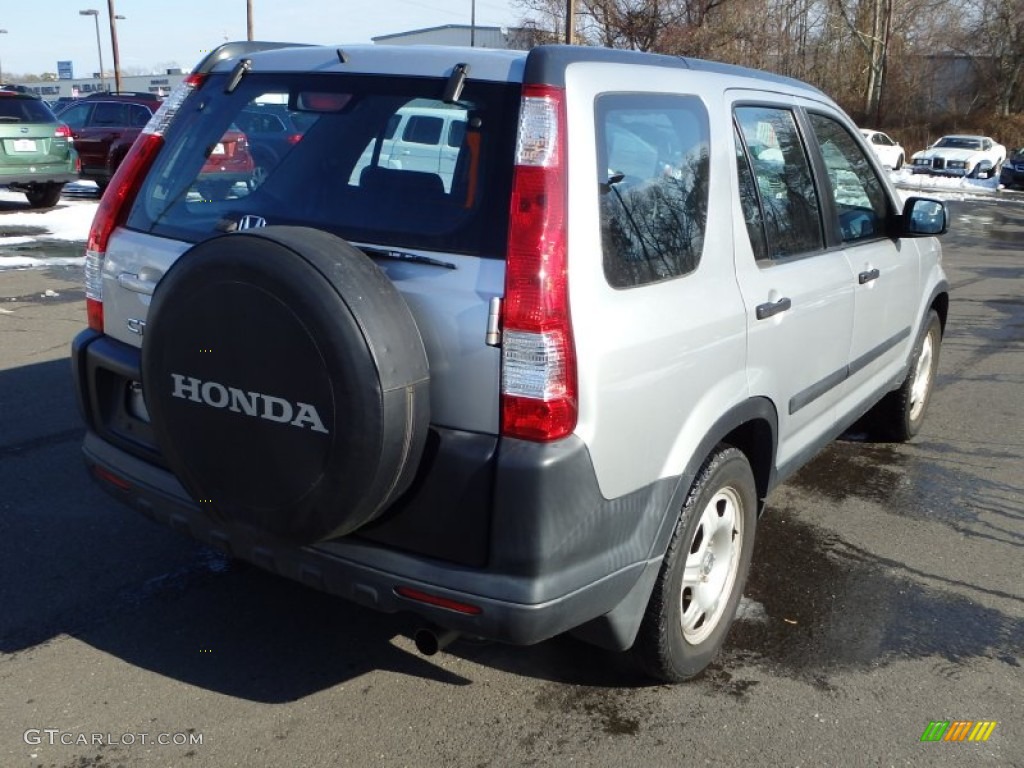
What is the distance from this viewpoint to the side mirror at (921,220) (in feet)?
14.9

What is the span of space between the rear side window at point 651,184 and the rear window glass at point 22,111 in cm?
1436

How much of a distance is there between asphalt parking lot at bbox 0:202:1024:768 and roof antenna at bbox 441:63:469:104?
1.82m

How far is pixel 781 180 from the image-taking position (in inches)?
145

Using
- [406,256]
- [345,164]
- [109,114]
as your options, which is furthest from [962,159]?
[406,256]

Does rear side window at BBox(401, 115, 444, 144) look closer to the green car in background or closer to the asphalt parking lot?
the asphalt parking lot

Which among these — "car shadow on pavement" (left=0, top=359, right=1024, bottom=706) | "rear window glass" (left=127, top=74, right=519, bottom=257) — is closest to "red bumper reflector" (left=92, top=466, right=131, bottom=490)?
"car shadow on pavement" (left=0, top=359, right=1024, bottom=706)

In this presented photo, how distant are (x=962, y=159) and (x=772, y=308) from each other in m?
36.2

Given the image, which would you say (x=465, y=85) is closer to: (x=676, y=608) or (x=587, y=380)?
(x=587, y=380)

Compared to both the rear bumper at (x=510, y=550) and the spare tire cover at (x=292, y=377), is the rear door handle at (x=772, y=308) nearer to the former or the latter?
the rear bumper at (x=510, y=550)

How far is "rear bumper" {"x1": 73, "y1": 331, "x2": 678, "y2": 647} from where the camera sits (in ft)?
8.11

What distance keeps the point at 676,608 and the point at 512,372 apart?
3.46 ft

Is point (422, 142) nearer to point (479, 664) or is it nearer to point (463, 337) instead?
point (463, 337)

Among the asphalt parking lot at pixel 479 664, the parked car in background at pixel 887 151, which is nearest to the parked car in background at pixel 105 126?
the asphalt parking lot at pixel 479 664

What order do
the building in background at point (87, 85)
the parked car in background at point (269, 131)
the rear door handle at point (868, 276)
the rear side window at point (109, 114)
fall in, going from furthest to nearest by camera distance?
the building in background at point (87, 85), the rear side window at point (109, 114), the rear door handle at point (868, 276), the parked car in background at point (269, 131)
